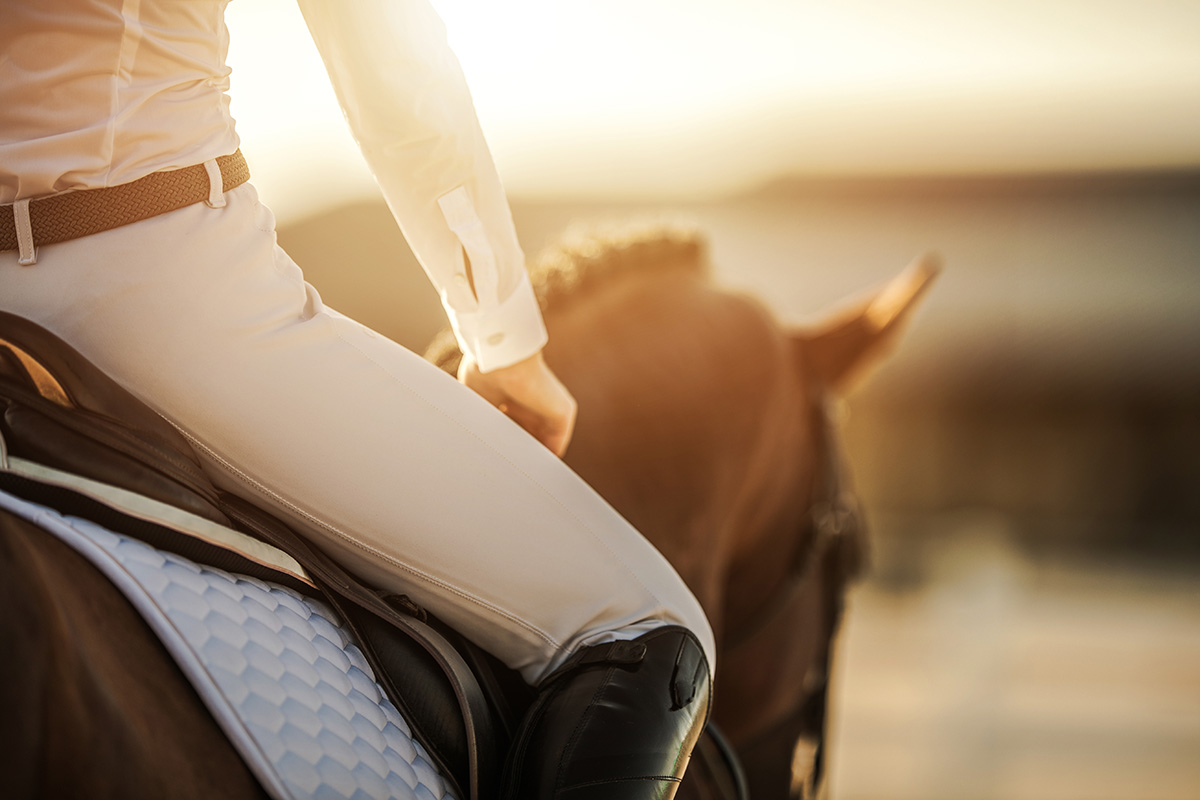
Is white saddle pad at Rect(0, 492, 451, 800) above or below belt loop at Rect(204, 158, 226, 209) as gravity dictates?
below

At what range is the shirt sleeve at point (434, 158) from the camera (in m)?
0.81

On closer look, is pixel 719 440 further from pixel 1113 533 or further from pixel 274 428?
pixel 1113 533

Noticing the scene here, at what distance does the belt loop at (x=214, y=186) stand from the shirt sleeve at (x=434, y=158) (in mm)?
174

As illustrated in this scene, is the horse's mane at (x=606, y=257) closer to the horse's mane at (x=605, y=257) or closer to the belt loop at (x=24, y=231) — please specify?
the horse's mane at (x=605, y=257)

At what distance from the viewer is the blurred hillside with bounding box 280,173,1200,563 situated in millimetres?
11289

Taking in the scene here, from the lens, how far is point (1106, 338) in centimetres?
1335

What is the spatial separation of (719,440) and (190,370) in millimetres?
969

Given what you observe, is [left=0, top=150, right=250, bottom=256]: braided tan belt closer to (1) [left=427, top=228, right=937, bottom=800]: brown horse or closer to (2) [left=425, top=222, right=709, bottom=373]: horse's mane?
(1) [left=427, top=228, right=937, bottom=800]: brown horse

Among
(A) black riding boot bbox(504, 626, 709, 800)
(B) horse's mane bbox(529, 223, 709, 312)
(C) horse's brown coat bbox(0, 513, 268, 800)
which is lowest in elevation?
(A) black riding boot bbox(504, 626, 709, 800)

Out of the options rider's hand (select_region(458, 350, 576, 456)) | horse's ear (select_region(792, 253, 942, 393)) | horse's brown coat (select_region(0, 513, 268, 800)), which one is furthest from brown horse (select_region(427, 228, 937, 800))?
horse's brown coat (select_region(0, 513, 268, 800))

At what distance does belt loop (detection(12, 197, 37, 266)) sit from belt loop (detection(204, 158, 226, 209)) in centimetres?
Result: 14

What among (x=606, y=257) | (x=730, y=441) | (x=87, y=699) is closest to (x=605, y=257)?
(x=606, y=257)

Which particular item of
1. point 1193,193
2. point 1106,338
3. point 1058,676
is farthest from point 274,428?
point 1193,193

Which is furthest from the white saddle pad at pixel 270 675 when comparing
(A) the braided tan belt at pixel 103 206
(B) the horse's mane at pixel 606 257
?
(B) the horse's mane at pixel 606 257
